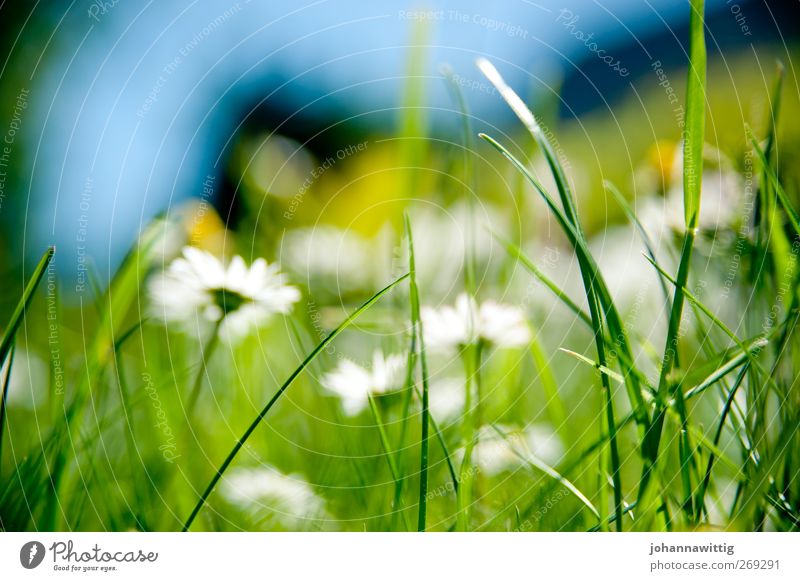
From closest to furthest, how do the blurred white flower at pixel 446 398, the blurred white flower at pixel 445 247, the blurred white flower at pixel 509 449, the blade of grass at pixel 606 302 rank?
the blade of grass at pixel 606 302
the blurred white flower at pixel 509 449
the blurred white flower at pixel 446 398
the blurred white flower at pixel 445 247

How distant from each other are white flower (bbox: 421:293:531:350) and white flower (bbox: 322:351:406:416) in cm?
4

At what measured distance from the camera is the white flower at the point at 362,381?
1.75 feet

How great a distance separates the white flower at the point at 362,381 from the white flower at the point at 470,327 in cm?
4

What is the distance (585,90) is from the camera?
40.9 inches

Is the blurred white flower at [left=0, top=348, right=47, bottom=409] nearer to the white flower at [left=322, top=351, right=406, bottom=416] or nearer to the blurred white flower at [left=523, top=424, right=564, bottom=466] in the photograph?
the white flower at [left=322, top=351, right=406, bottom=416]

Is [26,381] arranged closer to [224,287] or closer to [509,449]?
[224,287]

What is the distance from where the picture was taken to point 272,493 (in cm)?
52

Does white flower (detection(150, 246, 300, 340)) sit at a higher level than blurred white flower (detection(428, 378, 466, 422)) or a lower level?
higher

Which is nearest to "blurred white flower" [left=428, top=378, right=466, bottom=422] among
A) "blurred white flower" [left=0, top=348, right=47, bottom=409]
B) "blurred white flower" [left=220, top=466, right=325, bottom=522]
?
"blurred white flower" [left=220, top=466, right=325, bottom=522]

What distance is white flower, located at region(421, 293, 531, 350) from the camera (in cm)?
51

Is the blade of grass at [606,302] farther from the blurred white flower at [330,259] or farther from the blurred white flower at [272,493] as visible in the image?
the blurred white flower at [330,259]

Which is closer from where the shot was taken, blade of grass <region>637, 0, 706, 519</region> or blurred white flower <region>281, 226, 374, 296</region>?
blade of grass <region>637, 0, 706, 519</region>

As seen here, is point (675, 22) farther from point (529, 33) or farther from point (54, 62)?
point (54, 62)

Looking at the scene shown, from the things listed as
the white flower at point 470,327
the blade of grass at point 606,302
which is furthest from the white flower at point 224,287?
the blade of grass at point 606,302
